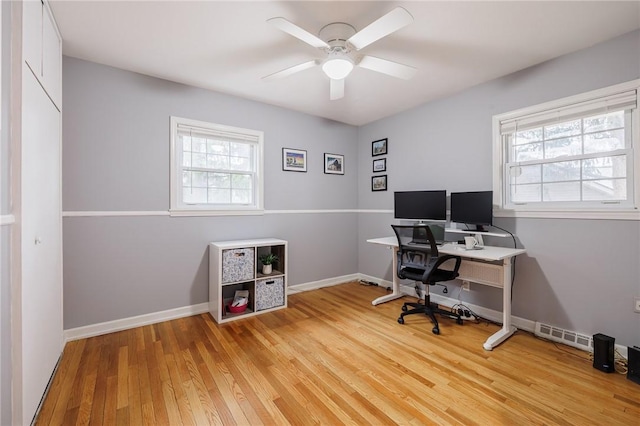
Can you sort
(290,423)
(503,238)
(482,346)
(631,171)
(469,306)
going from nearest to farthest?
1. (290,423)
2. (631,171)
3. (482,346)
4. (503,238)
5. (469,306)

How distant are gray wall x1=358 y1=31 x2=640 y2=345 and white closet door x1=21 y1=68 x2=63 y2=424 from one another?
11.8ft

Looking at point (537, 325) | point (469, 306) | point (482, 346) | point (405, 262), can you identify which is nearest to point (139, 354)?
point (405, 262)

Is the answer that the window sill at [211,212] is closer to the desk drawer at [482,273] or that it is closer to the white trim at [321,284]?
the white trim at [321,284]

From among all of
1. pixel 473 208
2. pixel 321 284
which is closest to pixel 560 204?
pixel 473 208

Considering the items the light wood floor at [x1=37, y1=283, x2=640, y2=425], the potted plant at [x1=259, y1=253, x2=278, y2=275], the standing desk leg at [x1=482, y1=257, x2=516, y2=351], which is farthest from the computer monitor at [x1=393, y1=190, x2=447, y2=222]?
the potted plant at [x1=259, y1=253, x2=278, y2=275]

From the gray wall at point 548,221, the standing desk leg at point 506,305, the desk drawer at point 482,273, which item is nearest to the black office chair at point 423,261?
the desk drawer at point 482,273

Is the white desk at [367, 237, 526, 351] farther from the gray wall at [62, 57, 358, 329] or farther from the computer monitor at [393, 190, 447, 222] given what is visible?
the gray wall at [62, 57, 358, 329]

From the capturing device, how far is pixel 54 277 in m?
2.02

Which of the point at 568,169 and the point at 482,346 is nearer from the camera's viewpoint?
the point at 482,346

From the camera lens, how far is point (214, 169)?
3.29 m

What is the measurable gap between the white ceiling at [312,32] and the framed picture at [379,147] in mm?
1077

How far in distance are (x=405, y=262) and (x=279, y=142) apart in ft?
7.22

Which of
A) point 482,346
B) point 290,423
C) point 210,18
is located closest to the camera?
point 290,423

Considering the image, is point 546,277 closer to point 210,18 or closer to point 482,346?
point 482,346
